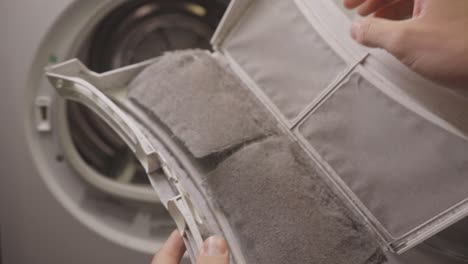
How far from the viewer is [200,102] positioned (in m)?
0.56

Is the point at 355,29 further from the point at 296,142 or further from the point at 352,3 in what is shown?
the point at 296,142

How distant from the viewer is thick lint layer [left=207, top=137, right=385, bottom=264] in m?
0.45

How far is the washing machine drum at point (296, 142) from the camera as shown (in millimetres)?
404

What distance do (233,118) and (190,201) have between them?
0.13 metres

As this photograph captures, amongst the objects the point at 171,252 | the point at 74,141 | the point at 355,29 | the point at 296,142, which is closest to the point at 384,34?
the point at 355,29

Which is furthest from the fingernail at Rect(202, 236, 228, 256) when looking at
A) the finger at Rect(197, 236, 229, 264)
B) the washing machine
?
the washing machine

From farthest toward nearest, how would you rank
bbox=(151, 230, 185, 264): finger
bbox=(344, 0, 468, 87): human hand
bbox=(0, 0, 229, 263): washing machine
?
bbox=(0, 0, 229, 263): washing machine < bbox=(151, 230, 185, 264): finger < bbox=(344, 0, 468, 87): human hand

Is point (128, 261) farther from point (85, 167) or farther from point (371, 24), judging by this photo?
point (371, 24)

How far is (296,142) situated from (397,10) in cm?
20

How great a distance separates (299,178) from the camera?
1.58 ft

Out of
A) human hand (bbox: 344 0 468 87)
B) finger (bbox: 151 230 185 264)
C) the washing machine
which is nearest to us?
human hand (bbox: 344 0 468 87)

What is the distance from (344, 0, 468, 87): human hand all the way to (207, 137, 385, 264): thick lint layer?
183mm

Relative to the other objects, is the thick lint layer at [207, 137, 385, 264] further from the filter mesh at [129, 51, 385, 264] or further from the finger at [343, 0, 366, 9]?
the finger at [343, 0, 366, 9]

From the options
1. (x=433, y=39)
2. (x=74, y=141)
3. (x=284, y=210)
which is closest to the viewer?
(x=433, y=39)
